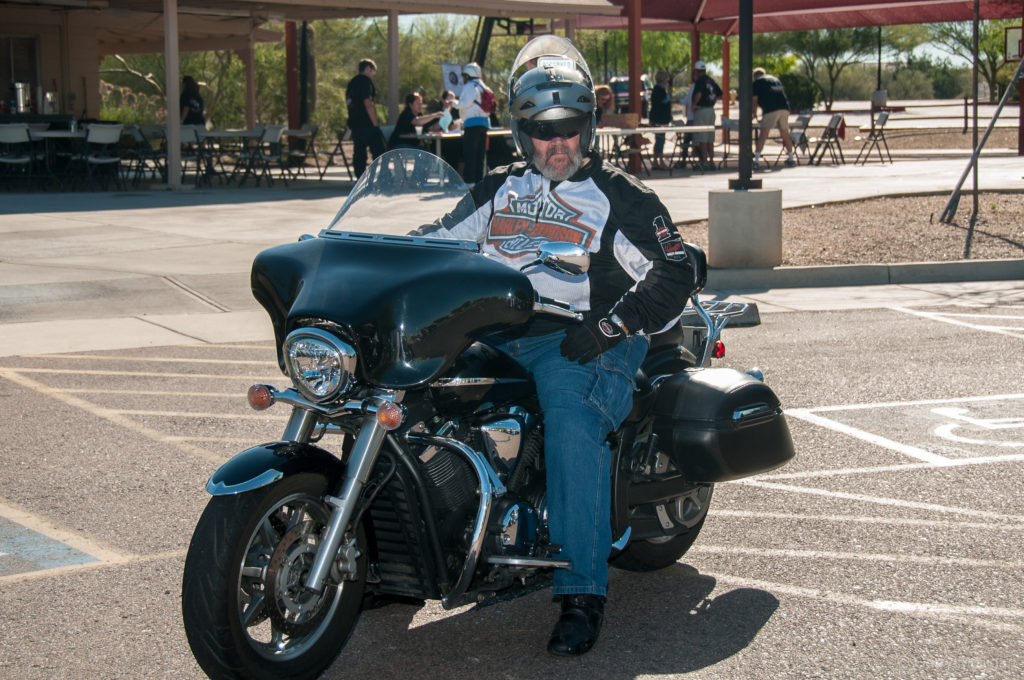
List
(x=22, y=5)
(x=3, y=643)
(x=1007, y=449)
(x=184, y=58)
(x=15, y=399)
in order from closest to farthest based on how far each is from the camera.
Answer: (x=3, y=643) < (x=1007, y=449) < (x=15, y=399) < (x=22, y=5) < (x=184, y=58)

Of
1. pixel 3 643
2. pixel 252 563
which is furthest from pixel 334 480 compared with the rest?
pixel 3 643

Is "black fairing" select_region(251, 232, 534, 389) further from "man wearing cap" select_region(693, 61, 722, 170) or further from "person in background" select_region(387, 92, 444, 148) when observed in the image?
"man wearing cap" select_region(693, 61, 722, 170)

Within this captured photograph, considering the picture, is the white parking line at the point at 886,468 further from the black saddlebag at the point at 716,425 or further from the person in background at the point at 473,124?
the person in background at the point at 473,124

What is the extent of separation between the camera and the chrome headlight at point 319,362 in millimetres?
3465

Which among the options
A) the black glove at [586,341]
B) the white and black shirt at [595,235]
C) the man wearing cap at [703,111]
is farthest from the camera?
the man wearing cap at [703,111]

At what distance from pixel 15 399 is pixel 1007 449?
5.30 metres

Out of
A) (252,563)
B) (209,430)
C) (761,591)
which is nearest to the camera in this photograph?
(252,563)

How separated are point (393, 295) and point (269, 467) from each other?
21.9 inches

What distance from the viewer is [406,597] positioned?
3.84 metres

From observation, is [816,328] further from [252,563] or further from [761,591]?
[252,563]

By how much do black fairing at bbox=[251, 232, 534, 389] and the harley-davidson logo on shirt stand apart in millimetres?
539

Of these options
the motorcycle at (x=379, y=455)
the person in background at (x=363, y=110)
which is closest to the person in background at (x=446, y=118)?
the person in background at (x=363, y=110)

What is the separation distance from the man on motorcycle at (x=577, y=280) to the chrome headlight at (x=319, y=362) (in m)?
0.71

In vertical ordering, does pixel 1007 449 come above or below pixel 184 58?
below
